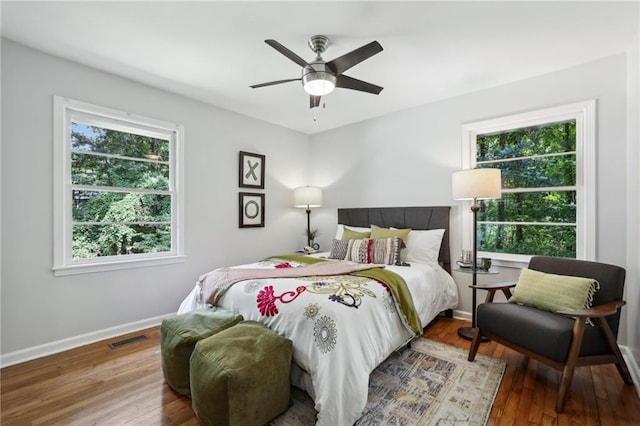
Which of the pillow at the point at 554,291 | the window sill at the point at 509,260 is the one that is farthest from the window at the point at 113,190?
the window sill at the point at 509,260

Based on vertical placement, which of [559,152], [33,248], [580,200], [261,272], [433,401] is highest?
[559,152]

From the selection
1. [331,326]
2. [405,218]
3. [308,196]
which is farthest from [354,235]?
[331,326]

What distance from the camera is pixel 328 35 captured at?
7.30 feet

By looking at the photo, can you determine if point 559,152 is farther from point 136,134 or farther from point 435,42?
point 136,134

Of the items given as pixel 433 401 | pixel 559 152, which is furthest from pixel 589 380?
pixel 559 152

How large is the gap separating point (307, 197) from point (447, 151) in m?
2.01

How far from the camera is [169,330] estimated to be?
6.64 feet

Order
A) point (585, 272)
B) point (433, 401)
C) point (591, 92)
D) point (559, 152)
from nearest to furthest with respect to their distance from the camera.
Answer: point (433, 401) < point (585, 272) < point (591, 92) < point (559, 152)

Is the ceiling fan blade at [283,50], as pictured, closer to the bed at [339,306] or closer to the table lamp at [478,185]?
the bed at [339,306]

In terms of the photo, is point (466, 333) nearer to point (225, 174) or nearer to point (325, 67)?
point (325, 67)

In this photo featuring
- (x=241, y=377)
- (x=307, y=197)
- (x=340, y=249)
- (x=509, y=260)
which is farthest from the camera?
(x=307, y=197)

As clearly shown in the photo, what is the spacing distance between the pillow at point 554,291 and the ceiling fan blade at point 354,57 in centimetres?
210

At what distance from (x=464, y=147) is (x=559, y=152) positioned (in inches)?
34.1

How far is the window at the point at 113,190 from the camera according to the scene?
2.62m
